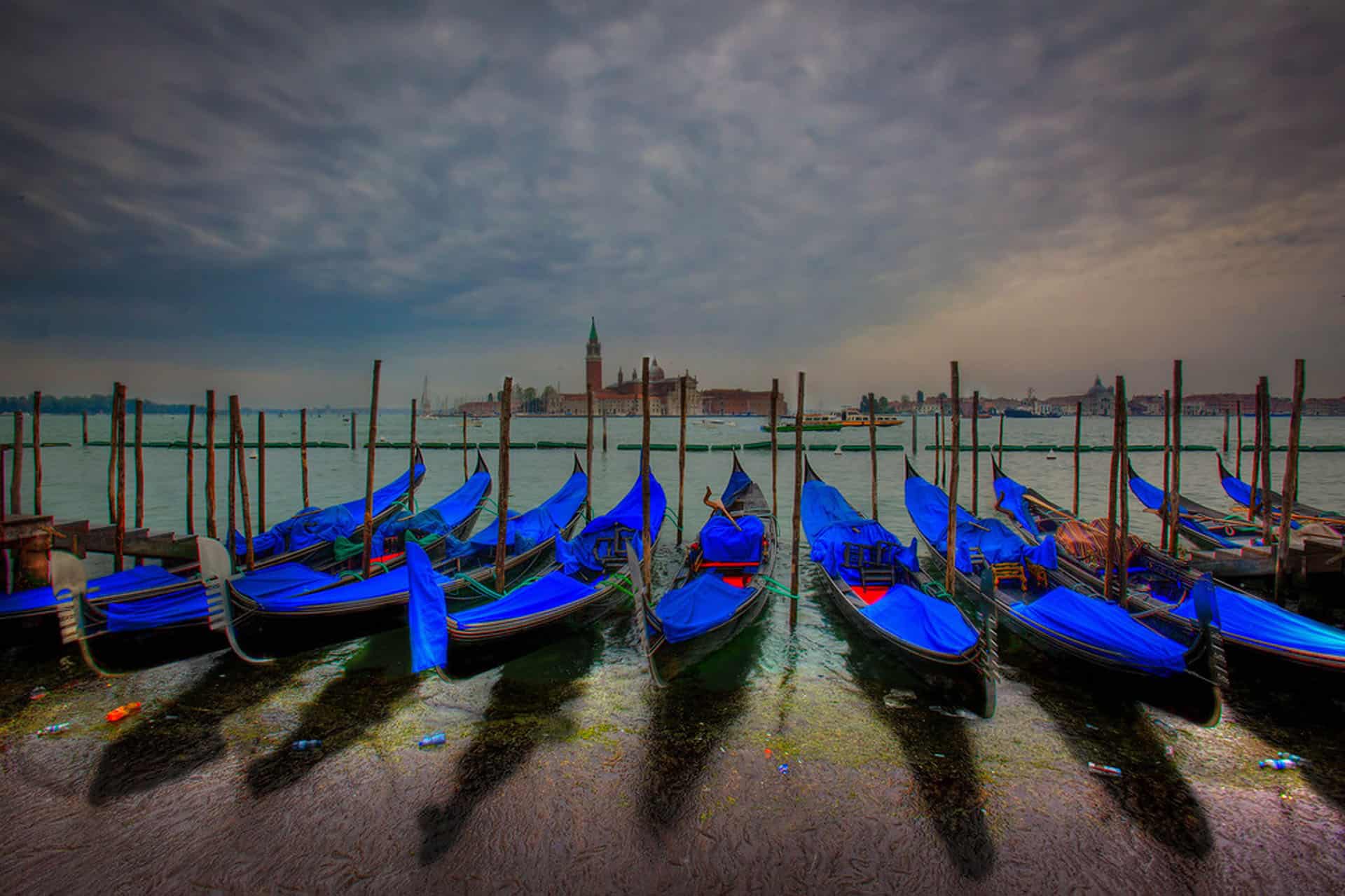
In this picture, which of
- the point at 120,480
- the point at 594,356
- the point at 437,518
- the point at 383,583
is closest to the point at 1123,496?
the point at 383,583

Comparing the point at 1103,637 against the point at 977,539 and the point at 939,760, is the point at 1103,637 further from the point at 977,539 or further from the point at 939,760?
the point at 977,539

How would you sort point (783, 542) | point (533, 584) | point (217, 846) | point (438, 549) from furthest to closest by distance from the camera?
point (783, 542)
point (438, 549)
point (533, 584)
point (217, 846)

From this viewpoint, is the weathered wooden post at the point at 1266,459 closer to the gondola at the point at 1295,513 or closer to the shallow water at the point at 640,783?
the gondola at the point at 1295,513

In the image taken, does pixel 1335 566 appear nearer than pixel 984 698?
No

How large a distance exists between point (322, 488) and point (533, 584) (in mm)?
21175

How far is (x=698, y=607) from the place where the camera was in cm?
585

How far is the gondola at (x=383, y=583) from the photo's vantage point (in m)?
5.55

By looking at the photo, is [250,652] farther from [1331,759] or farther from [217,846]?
[1331,759]

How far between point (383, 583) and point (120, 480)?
454 cm

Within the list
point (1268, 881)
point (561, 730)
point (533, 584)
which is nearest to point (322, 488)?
point (533, 584)

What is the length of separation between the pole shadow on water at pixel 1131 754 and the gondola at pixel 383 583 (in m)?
5.08

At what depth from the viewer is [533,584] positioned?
6.08m

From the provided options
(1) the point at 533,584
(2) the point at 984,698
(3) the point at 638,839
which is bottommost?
(3) the point at 638,839

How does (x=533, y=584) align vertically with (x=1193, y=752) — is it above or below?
above
